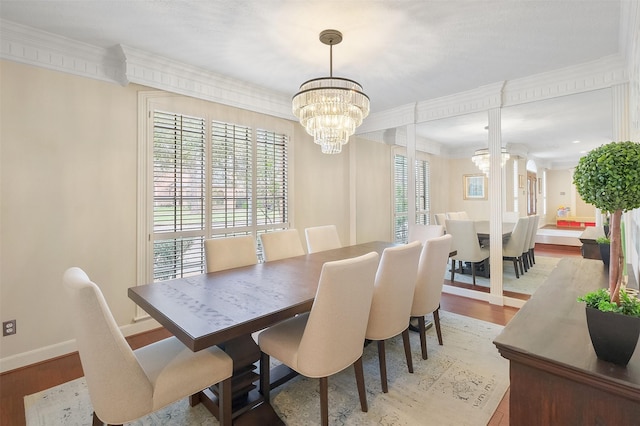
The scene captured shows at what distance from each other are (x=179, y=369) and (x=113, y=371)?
0.29m

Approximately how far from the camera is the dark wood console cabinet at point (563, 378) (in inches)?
30.9

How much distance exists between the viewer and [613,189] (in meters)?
0.87

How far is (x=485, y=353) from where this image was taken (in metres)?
2.46

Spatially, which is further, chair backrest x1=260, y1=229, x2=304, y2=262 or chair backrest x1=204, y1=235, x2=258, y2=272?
chair backrest x1=260, y1=229, x2=304, y2=262

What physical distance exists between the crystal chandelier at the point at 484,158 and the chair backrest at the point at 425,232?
3.38 ft

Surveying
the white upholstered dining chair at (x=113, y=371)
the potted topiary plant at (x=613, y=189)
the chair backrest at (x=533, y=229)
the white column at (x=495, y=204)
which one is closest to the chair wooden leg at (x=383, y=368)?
the white upholstered dining chair at (x=113, y=371)

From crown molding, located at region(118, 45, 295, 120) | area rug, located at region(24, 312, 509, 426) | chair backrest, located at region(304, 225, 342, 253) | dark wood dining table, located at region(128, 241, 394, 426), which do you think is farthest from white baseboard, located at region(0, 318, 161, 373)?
crown molding, located at region(118, 45, 295, 120)

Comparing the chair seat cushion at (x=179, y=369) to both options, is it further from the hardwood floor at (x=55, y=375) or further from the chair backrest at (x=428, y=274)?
the chair backrest at (x=428, y=274)

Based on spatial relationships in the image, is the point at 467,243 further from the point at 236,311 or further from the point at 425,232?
the point at 236,311

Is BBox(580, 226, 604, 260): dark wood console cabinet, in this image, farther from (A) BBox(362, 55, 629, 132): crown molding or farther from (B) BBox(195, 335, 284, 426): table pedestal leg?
(B) BBox(195, 335, 284, 426): table pedestal leg

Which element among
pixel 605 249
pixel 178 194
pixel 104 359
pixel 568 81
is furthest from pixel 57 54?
pixel 568 81

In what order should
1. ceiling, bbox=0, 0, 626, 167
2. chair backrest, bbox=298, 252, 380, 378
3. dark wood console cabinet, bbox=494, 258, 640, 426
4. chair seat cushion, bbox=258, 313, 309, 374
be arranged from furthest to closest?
ceiling, bbox=0, 0, 626, 167 → chair seat cushion, bbox=258, 313, 309, 374 → chair backrest, bbox=298, 252, 380, 378 → dark wood console cabinet, bbox=494, 258, 640, 426

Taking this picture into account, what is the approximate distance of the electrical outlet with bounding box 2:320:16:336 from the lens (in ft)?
7.50

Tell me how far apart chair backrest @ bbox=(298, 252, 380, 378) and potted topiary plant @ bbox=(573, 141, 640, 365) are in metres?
0.91
